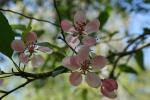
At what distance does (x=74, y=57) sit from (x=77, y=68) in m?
0.02

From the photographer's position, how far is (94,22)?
890 millimetres

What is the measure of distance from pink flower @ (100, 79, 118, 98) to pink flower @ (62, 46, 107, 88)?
0.01m

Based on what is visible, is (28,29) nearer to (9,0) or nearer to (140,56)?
(140,56)

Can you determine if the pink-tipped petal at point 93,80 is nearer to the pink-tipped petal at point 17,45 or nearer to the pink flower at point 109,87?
the pink flower at point 109,87

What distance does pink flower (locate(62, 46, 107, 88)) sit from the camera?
33.0 inches

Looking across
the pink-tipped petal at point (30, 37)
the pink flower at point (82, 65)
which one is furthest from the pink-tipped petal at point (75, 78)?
the pink-tipped petal at point (30, 37)

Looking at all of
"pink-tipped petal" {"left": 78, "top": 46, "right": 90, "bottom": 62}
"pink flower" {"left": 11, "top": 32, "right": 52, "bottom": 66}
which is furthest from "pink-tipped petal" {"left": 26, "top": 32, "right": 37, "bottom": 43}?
"pink-tipped petal" {"left": 78, "top": 46, "right": 90, "bottom": 62}

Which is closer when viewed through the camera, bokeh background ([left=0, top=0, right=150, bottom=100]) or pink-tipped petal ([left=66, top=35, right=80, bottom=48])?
pink-tipped petal ([left=66, top=35, right=80, bottom=48])

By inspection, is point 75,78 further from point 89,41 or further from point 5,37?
point 5,37

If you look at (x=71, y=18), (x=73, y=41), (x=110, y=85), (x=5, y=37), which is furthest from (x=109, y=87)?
(x=71, y=18)

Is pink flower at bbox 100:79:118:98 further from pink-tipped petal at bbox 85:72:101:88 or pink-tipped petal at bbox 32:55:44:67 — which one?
pink-tipped petal at bbox 32:55:44:67

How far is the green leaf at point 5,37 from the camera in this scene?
0.92 m

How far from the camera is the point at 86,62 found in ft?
2.84

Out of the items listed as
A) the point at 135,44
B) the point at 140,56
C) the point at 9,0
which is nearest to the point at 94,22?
the point at 135,44
